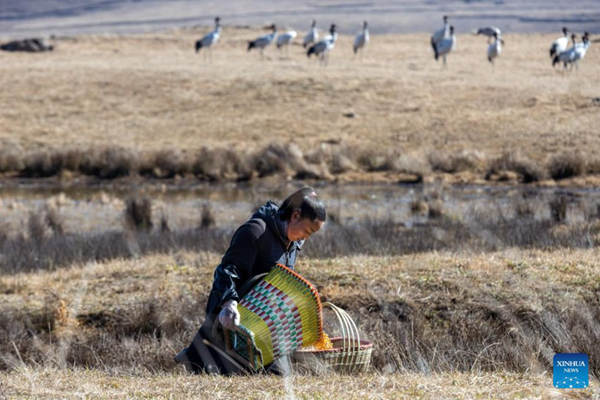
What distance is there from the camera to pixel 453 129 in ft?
108

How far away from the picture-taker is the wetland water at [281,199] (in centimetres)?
2083

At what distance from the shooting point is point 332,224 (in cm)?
2006

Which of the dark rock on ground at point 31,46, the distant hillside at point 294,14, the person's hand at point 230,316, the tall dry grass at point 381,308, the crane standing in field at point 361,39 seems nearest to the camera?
the person's hand at point 230,316

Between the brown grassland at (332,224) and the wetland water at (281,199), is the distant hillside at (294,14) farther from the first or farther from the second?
the wetland water at (281,199)

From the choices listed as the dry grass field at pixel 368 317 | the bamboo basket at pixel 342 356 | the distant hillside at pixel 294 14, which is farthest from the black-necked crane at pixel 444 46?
the bamboo basket at pixel 342 356

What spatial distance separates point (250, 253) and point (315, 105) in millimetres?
31500

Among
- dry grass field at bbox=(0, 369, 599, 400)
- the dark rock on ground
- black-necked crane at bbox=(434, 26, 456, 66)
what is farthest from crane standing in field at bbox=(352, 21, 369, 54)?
dry grass field at bbox=(0, 369, 599, 400)

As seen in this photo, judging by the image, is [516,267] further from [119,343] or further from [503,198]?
[503,198]

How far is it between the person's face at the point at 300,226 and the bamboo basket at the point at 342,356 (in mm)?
863

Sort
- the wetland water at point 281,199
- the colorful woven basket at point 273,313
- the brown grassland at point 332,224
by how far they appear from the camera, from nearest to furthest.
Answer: the colorful woven basket at point 273,313 < the brown grassland at point 332,224 < the wetland water at point 281,199

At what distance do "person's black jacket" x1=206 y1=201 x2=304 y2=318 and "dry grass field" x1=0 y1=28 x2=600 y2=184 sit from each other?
2186 cm

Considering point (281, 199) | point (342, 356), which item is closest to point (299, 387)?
point (342, 356)

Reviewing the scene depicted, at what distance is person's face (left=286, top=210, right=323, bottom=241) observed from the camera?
6879mm

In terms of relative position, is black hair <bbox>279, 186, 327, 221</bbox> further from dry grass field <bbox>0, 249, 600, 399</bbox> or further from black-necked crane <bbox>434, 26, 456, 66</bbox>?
black-necked crane <bbox>434, 26, 456, 66</bbox>
